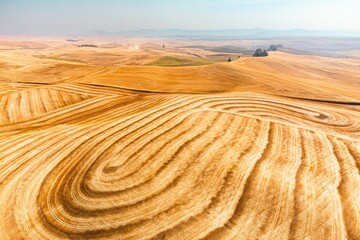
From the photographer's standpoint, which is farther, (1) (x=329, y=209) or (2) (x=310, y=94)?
(2) (x=310, y=94)

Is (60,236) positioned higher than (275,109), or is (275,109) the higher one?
(275,109)

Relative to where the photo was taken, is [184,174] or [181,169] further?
[181,169]

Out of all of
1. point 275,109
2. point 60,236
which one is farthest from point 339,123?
point 60,236

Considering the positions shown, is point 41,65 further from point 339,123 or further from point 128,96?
point 339,123
